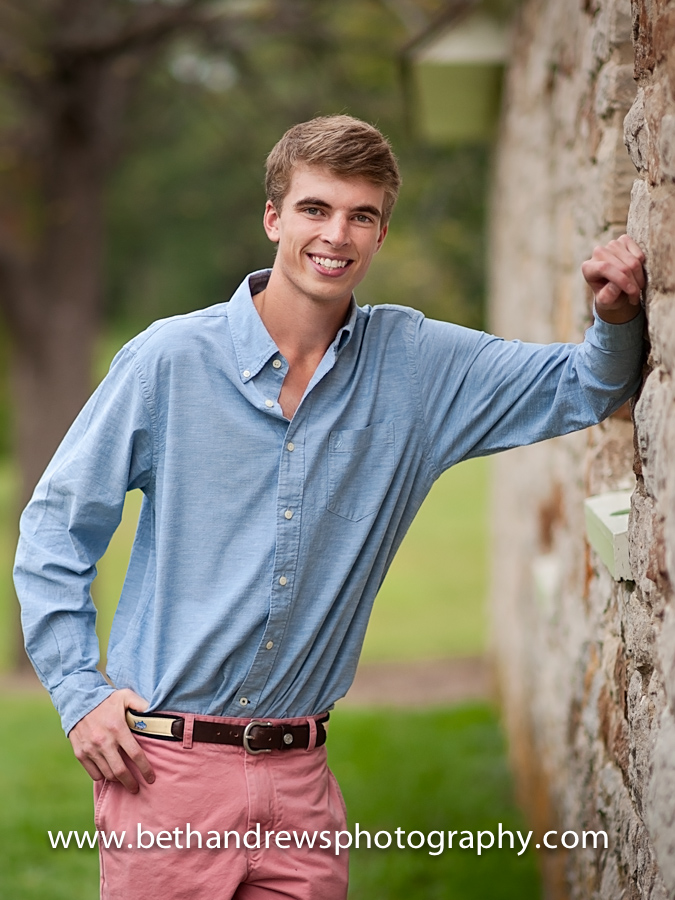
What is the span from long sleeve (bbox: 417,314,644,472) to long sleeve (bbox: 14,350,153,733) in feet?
1.87

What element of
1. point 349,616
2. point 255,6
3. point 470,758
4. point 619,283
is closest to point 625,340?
point 619,283

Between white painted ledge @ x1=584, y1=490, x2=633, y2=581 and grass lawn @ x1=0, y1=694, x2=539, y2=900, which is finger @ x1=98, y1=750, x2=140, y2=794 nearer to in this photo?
white painted ledge @ x1=584, y1=490, x2=633, y2=581

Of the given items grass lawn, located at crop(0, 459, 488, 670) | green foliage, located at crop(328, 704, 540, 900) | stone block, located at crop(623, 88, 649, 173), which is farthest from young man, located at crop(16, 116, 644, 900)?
grass lawn, located at crop(0, 459, 488, 670)

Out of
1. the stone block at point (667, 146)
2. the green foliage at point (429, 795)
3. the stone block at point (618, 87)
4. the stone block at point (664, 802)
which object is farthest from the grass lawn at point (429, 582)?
the stone block at point (667, 146)

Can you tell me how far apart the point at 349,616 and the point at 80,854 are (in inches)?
93.7

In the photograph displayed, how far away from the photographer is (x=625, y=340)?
1997 mm

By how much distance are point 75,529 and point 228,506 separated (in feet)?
0.97

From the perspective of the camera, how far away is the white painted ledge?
2.15 meters

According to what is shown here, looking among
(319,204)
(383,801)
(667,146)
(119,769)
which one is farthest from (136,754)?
(383,801)

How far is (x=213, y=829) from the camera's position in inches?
84.4

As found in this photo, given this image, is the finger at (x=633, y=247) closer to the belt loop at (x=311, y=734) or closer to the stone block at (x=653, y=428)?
the stone block at (x=653, y=428)

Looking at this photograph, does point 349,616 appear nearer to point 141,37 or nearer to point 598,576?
point 598,576

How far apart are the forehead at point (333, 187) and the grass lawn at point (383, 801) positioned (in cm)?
246

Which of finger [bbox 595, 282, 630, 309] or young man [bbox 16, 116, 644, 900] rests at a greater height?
finger [bbox 595, 282, 630, 309]
